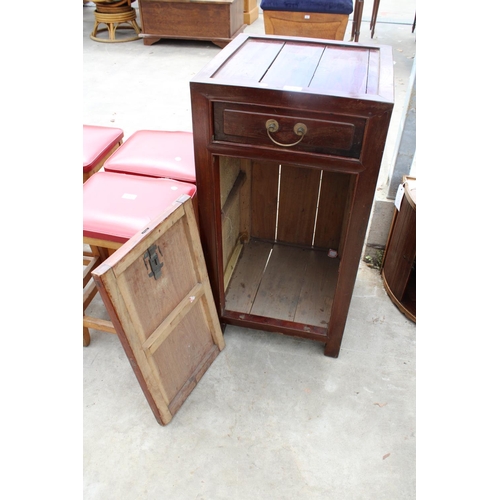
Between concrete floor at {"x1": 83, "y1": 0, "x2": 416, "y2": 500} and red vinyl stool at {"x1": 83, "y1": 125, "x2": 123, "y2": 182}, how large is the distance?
63 centimetres

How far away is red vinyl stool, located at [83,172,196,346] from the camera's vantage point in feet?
4.84

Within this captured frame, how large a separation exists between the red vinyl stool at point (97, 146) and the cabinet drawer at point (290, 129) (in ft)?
2.64

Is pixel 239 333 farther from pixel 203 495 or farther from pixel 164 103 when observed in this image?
pixel 164 103

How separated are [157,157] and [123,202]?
1.03ft

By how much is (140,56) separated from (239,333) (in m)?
3.92

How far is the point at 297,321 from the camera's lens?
5.79 ft

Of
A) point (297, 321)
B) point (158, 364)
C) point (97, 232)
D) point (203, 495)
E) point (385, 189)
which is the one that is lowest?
point (203, 495)

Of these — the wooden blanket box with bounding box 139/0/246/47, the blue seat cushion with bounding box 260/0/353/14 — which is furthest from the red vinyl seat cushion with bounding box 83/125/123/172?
the wooden blanket box with bounding box 139/0/246/47

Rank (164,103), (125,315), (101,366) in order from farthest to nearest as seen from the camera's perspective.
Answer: (164,103), (101,366), (125,315)

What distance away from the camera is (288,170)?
6.38ft

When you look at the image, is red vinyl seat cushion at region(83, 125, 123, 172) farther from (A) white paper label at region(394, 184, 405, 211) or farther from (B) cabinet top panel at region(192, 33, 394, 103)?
(A) white paper label at region(394, 184, 405, 211)

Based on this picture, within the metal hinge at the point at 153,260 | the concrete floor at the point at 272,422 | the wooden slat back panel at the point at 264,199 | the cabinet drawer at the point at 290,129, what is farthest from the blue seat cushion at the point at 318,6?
the metal hinge at the point at 153,260

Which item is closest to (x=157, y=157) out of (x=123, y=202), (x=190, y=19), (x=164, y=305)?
(x=123, y=202)

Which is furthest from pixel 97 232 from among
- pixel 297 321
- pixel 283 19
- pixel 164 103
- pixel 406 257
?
pixel 283 19
